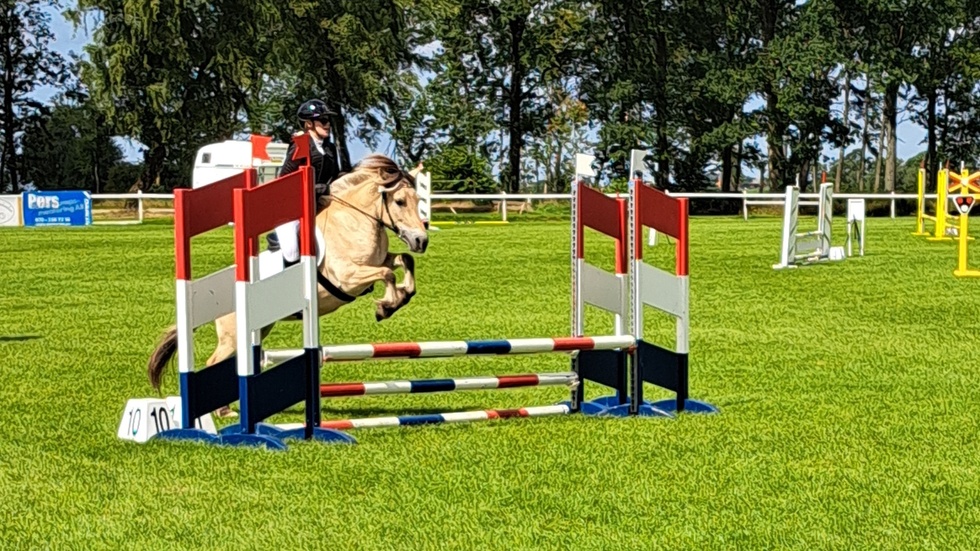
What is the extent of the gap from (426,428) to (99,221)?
3671 centimetres

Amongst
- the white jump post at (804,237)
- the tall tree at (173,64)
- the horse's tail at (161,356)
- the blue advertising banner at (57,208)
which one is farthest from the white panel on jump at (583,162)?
the tall tree at (173,64)

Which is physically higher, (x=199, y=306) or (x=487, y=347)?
(x=199, y=306)

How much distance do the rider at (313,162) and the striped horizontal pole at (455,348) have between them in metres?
0.70

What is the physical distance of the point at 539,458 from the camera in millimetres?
7031

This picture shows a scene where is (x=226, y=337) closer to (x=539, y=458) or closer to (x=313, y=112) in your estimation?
(x=313, y=112)

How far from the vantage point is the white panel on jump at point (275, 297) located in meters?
7.27

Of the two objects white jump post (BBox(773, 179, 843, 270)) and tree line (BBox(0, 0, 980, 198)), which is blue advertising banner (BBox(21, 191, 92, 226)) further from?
white jump post (BBox(773, 179, 843, 270))

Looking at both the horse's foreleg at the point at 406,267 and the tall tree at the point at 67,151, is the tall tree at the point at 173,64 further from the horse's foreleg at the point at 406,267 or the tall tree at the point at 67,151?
the horse's foreleg at the point at 406,267

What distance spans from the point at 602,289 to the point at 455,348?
1313mm

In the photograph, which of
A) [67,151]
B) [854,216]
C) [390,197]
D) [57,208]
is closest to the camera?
[390,197]

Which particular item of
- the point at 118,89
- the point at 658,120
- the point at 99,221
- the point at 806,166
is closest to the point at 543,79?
the point at 658,120

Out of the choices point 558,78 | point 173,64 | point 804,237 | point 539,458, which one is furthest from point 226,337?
point 558,78

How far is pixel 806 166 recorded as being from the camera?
63469mm

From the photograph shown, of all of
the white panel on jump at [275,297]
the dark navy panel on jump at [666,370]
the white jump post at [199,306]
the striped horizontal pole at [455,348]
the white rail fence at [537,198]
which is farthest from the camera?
the white rail fence at [537,198]
